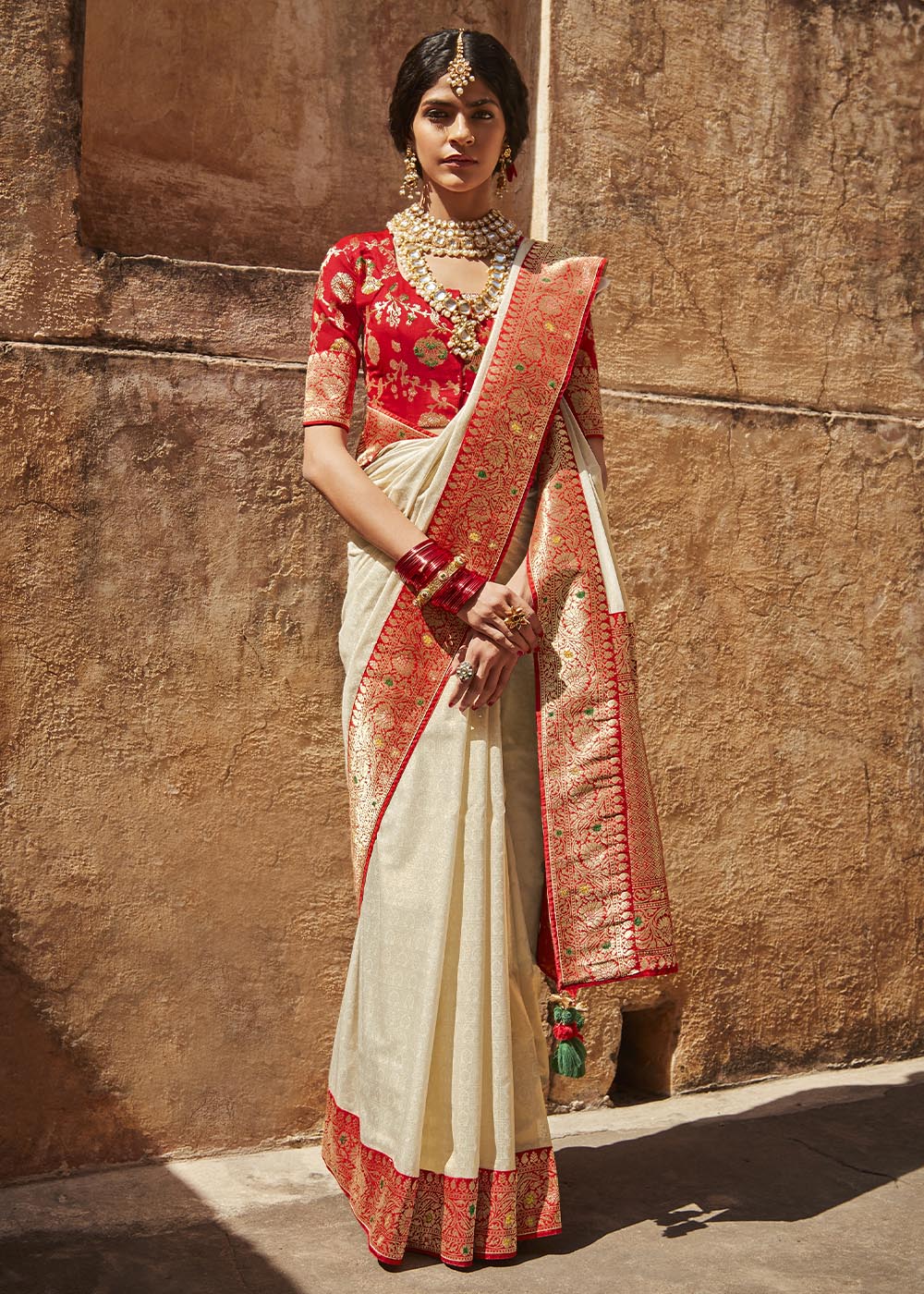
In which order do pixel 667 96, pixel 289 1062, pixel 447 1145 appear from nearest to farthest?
pixel 447 1145 → pixel 289 1062 → pixel 667 96

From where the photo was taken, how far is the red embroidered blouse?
245 centimetres

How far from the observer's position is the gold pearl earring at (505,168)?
99.7 inches

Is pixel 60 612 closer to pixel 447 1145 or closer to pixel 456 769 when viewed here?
pixel 456 769

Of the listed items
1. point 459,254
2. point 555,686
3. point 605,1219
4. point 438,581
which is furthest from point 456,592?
point 605,1219

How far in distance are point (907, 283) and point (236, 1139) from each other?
251 centimetres

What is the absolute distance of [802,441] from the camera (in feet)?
11.1

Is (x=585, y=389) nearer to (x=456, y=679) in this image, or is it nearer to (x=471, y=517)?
(x=471, y=517)

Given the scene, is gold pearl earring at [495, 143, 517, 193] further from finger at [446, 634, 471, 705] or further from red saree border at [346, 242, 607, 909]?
finger at [446, 634, 471, 705]

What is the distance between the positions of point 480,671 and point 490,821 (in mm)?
253

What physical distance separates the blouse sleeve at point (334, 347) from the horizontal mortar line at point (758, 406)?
2.81ft

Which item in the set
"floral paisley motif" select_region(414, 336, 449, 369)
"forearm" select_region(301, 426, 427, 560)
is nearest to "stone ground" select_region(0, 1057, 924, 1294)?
"forearm" select_region(301, 426, 427, 560)

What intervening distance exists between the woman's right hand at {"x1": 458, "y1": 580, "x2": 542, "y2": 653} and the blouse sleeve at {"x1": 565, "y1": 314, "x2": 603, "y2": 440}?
1.26 feet

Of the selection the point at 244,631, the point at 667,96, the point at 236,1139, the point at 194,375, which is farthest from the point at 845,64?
the point at 236,1139

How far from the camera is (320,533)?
295cm
